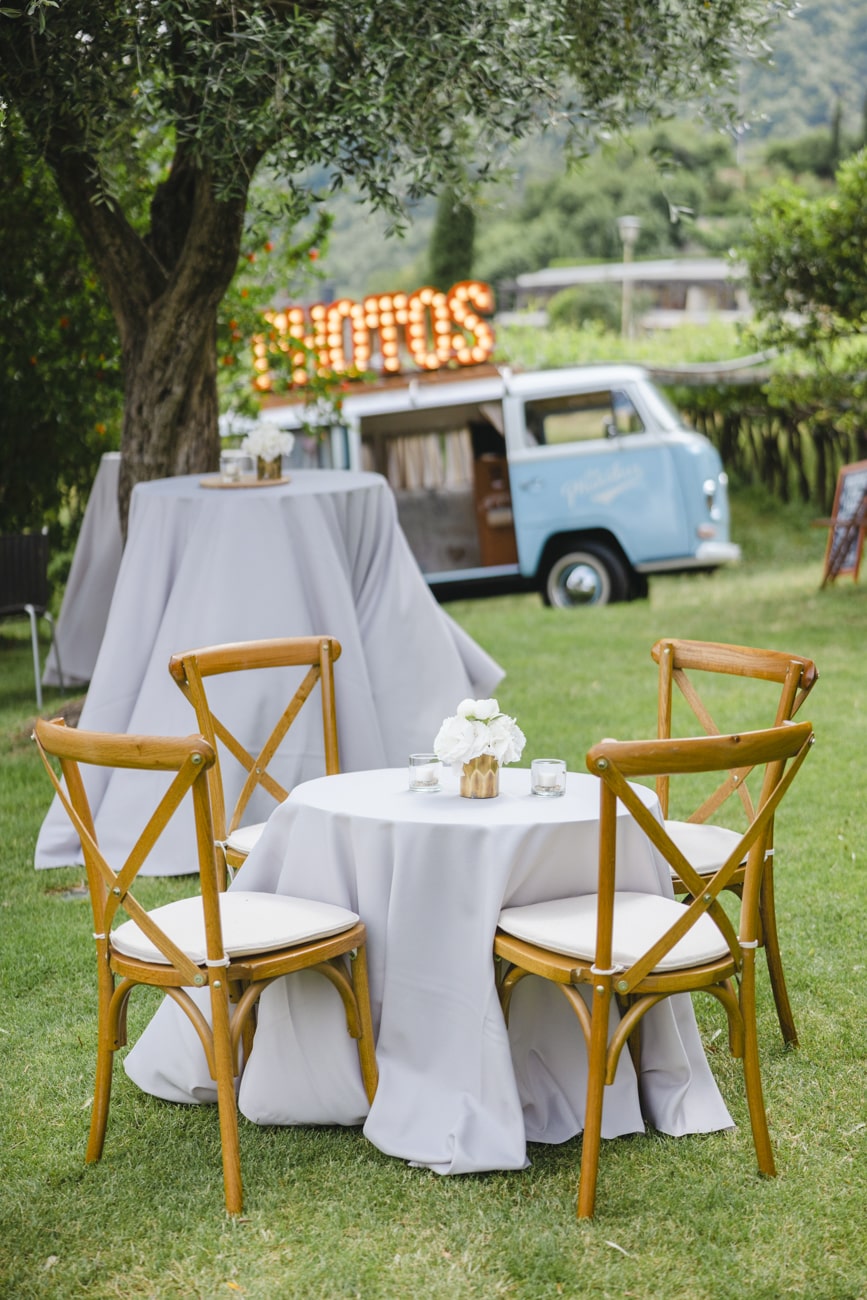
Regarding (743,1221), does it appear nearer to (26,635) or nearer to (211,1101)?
(211,1101)

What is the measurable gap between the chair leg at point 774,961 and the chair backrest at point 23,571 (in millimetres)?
5750

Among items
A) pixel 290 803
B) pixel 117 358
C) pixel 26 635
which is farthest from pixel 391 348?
pixel 290 803

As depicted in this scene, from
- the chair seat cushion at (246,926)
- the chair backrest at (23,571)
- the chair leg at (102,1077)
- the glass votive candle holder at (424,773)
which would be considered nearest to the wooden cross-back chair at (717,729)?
the glass votive candle holder at (424,773)

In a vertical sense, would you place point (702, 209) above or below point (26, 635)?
above

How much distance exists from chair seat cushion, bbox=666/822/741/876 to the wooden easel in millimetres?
8029

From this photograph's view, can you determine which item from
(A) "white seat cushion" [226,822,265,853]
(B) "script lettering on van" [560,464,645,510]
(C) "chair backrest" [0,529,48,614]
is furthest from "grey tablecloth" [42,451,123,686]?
(A) "white seat cushion" [226,822,265,853]

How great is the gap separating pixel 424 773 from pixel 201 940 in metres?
0.70

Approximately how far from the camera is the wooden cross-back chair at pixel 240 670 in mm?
3938

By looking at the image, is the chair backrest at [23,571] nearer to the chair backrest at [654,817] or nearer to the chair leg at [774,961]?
the chair leg at [774,961]

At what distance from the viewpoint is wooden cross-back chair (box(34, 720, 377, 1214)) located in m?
3.03

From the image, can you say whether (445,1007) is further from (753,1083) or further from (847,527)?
(847,527)

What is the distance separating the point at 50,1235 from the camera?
3.03 meters

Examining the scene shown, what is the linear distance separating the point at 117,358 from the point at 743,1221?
29.1ft

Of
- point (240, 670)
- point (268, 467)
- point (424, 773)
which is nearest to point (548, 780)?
point (424, 773)
